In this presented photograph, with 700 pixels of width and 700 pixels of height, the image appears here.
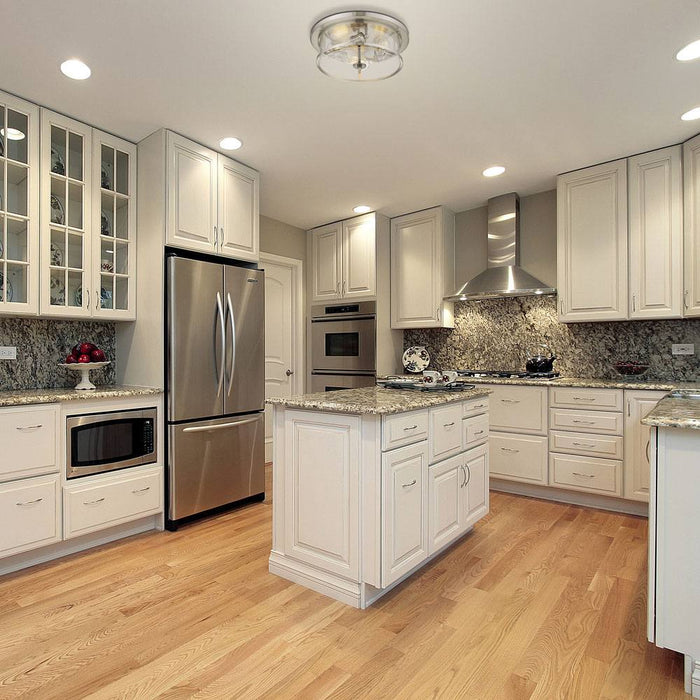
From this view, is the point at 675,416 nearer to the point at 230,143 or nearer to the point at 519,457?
the point at 519,457

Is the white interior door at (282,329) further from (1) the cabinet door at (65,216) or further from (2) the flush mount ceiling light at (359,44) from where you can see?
(2) the flush mount ceiling light at (359,44)

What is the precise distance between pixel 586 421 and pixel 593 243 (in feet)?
4.38

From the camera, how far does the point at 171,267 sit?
2975 mm

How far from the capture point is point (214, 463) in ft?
10.5

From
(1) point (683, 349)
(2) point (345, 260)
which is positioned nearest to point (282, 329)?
(2) point (345, 260)

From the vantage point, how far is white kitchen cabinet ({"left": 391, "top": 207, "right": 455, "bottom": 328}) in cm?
452

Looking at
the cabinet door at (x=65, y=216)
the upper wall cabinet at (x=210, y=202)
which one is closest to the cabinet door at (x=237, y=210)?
the upper wall cabinet at (x=210, y=202)

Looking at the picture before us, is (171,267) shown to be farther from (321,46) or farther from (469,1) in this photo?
(469,1)

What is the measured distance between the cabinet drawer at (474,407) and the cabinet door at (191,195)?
1976 millimetres

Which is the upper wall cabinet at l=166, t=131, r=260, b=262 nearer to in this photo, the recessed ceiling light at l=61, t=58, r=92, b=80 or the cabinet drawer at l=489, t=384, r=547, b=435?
the recessed ceiling light at l=61, t=58, r=92, b=80

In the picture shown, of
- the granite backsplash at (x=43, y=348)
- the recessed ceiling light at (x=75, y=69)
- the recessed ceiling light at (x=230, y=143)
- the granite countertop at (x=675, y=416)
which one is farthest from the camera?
the recessed ceiling light at (x=230, y=143)

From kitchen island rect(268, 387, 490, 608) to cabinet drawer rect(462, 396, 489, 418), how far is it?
0.08m

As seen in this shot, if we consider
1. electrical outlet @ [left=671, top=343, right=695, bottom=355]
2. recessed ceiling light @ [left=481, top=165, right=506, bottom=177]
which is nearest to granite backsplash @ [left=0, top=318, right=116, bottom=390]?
recessed ceiling light @ [left=481, top=165, right=506, bottom=177]

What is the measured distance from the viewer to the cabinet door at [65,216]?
8.86 feet
